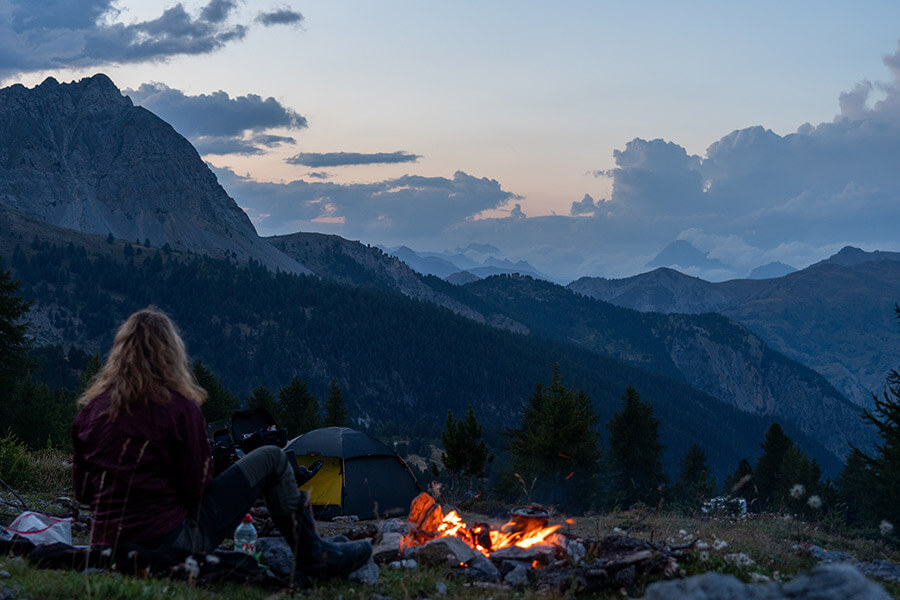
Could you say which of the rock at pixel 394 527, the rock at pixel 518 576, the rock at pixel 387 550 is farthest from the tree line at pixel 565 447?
the rock at pixel 518 576

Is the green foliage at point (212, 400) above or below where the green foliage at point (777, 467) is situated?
above

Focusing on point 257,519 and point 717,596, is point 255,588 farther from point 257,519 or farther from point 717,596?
point 257,519

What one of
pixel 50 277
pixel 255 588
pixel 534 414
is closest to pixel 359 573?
pixel 255 588

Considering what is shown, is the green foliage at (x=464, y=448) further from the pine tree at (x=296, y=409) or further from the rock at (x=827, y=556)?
the rock at (x=827, y=556)

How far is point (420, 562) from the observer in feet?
28.1

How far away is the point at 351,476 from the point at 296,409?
3620cm

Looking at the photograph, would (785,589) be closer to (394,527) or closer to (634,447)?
(394,527)

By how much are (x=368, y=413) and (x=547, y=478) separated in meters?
151

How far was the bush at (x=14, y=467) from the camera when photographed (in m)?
13.0

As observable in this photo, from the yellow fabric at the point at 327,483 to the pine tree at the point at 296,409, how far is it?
1293 inches

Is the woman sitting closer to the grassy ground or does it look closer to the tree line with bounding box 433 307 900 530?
the grassy ground

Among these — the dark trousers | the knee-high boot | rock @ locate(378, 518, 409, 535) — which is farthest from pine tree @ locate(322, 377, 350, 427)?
the dark trousers

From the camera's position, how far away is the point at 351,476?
64.3 feet

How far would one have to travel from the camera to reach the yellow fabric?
1938cm
